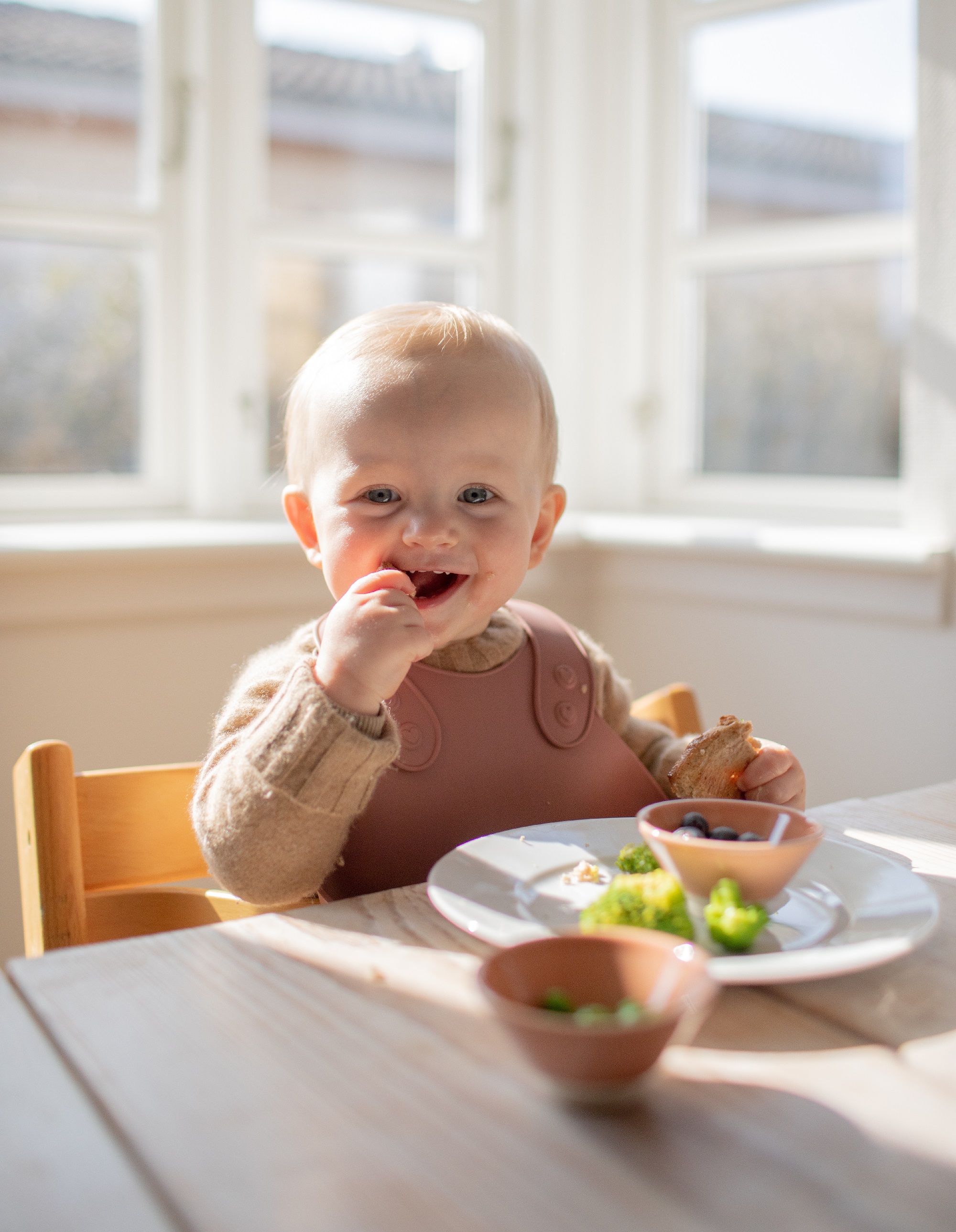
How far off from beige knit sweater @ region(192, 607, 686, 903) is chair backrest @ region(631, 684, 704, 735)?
456mm

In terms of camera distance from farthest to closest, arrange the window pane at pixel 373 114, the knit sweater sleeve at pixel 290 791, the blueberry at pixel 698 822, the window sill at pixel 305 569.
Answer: the window pane at pixel 373 114 < the window sill at pixel 305 569 < the knit sweater sleeve at pixel 290 791 < the blueberry at pixel 698 822

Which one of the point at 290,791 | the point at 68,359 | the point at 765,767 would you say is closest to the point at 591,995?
the point at 290,791

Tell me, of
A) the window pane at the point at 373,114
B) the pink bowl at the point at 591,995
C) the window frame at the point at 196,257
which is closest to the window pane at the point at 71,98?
the window frame at the point at 196,257

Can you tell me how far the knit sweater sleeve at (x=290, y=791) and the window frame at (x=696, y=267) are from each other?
1450 mm

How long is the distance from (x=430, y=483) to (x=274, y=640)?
97 centimetres

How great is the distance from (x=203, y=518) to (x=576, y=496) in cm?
77

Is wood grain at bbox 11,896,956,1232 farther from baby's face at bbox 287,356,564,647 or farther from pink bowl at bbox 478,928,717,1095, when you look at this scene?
baby's face at bbox 287,356,564,647

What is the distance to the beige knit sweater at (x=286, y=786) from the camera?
2.71 feet

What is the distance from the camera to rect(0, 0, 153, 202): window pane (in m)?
1.91

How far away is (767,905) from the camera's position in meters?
0.72

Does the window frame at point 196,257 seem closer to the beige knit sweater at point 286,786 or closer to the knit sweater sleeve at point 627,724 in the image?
the knit sweater sleeve at point 627,724

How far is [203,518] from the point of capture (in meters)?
2.10

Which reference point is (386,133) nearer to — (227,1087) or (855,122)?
(855,122)

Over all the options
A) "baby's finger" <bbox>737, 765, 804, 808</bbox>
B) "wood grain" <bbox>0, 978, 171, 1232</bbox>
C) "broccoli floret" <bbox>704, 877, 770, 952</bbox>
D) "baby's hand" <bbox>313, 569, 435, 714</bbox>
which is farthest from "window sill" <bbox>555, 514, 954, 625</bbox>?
"wood grain" <bbox>0, 978, 171, 1232</bbox>
